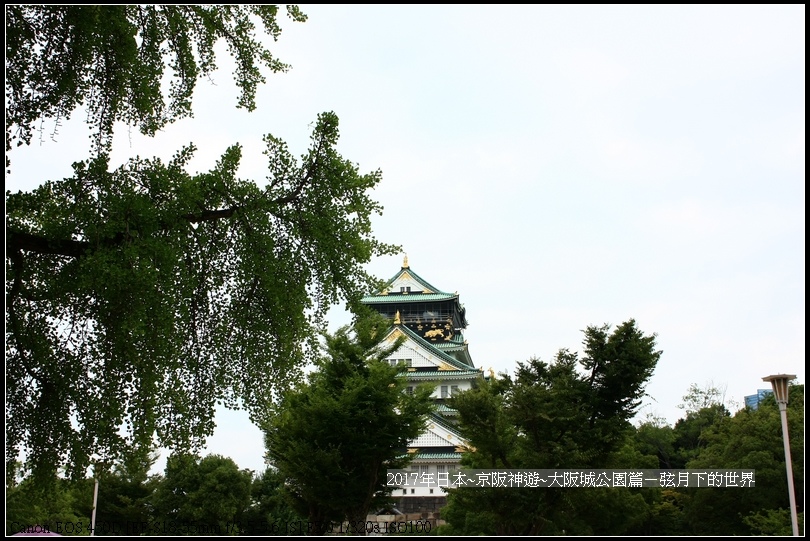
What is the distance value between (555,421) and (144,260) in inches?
566

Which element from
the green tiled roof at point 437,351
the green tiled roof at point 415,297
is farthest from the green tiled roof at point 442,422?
the green tiled roof at point 415,297

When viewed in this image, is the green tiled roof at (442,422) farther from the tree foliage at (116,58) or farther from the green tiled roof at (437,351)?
the tree foliage at (116,58)

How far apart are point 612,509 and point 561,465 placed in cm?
815

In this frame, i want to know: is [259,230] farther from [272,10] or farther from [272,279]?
[272,10]

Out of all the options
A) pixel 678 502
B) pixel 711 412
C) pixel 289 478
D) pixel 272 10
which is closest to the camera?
pixel 272 10

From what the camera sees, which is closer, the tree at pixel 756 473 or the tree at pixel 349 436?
the tree at pixel 349 436

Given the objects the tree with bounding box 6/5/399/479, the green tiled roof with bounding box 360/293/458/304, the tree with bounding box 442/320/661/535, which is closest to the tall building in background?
the green tiled roof with bounding box 360/293/458/304

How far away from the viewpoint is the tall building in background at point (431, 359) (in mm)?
37156

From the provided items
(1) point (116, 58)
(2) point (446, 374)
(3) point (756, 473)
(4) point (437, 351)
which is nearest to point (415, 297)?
(4) point (437, 351)

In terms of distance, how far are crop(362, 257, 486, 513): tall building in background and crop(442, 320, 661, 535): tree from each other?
28.0 ft

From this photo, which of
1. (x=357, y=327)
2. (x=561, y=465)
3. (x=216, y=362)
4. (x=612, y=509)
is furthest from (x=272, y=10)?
(x=612, y=509)

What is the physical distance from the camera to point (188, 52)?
10539 millimetres

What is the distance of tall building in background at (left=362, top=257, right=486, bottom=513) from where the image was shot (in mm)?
37156

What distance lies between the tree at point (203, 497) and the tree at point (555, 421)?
1267 centimetres
